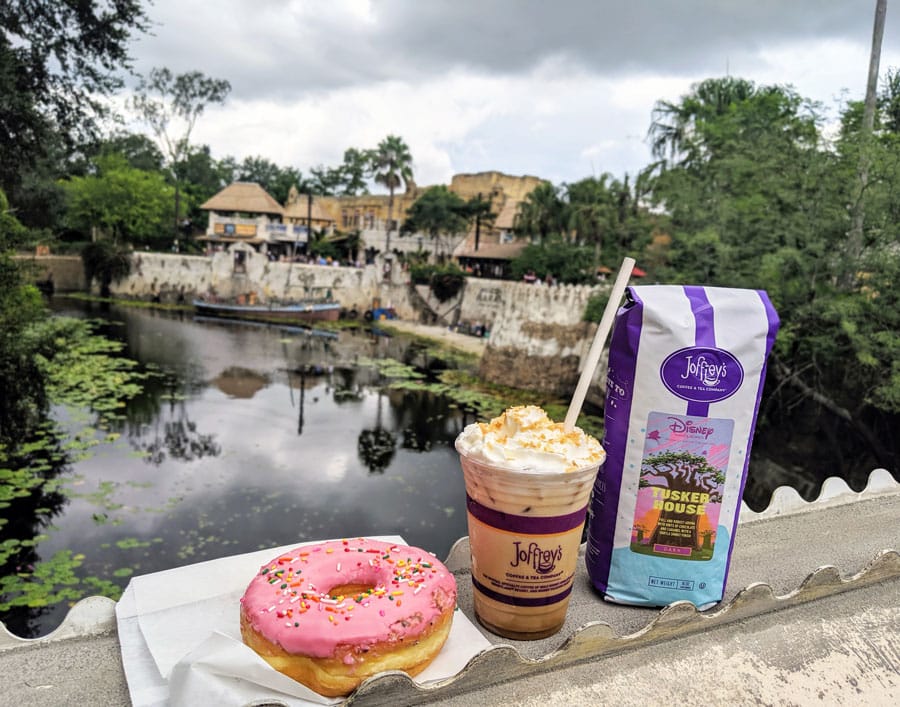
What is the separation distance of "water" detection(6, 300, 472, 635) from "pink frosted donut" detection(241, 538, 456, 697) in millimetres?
5970

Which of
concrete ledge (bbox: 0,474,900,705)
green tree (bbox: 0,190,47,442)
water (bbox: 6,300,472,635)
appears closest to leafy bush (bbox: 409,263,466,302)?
water (bbox: 6,300,472,635)

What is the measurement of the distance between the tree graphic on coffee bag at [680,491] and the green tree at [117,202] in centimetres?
3533

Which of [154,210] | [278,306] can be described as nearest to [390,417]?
[278,306]

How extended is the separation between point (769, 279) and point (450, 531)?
646cm

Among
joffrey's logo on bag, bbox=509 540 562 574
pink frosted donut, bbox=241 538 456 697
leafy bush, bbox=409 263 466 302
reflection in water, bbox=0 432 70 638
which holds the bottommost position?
reflection in water, bbox=0 432 70 638

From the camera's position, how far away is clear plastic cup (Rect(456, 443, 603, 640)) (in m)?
1.52

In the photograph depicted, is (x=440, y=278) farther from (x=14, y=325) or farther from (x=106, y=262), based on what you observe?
(x=14, y=325)

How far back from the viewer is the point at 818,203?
1020cm

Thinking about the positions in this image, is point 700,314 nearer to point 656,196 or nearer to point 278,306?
point 656,196

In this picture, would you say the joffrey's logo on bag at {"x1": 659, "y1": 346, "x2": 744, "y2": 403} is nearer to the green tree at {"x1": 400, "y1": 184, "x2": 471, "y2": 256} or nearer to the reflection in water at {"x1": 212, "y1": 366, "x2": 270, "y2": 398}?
the reflection in water at {"x1": 212, "y1": 366, "x2": 270, "y2": 398}

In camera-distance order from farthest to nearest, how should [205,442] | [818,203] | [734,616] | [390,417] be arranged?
[390,417] → [205,442] → [818,203] → [734,616]

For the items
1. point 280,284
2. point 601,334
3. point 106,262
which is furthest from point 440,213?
point 601,334

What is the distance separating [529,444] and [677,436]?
441mm

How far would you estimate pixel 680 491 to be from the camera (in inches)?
69.1
